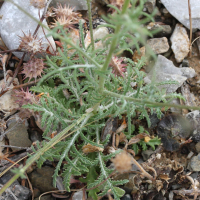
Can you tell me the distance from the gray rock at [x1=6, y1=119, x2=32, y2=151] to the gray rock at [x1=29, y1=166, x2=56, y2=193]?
0.37 metres

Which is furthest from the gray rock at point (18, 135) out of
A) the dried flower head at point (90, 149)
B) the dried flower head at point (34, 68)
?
the dried flower head at point (90, 149)

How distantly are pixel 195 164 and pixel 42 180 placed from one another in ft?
6.06

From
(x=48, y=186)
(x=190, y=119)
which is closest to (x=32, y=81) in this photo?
(x=48, y=186)

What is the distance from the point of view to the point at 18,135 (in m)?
2.87

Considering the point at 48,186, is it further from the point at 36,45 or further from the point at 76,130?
the point at 36,45

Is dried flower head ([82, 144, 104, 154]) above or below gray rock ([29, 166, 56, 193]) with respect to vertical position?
above

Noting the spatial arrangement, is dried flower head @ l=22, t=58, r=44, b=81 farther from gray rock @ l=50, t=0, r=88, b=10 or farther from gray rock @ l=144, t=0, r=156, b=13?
gray rock @ l=144, t=0, r=156, b=13

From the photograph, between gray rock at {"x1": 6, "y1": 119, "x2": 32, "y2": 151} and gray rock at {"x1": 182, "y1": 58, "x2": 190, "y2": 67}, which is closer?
gray rock at {"x1": 6, "y1": 119, "x2": 32, "y2": 151}

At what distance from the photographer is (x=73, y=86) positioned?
8.95 ft

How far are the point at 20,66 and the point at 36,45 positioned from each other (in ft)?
1.94

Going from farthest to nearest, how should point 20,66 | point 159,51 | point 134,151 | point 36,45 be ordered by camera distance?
point 159,51
point 20,66
point 134,151
point 36,45

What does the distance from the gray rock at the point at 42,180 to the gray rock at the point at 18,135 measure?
369 mm

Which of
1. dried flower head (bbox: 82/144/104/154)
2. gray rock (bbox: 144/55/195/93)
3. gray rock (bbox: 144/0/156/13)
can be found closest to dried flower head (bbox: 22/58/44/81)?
dried flower head (bbox: 82/144/104/154)

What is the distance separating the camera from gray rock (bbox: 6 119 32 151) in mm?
2850
